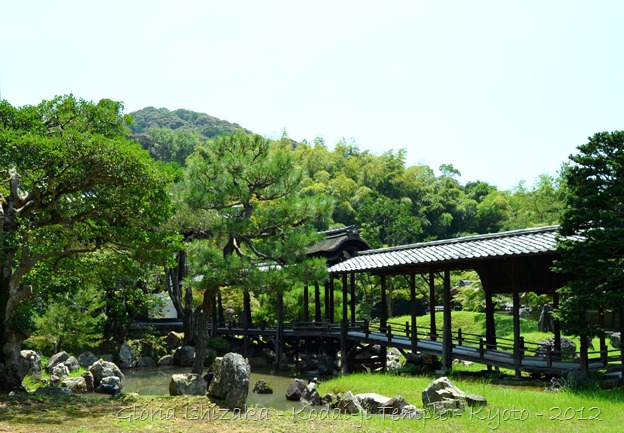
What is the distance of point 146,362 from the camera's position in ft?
79.7

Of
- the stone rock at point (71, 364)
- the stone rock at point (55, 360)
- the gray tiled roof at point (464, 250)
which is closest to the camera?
the gray tiled roof at point (464, 250)

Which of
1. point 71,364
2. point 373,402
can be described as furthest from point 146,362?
point 373,402

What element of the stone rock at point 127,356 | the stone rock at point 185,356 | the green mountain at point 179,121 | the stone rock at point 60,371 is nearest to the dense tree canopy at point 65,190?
the stone rock at point 60,371

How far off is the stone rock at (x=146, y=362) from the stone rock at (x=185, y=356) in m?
1.01

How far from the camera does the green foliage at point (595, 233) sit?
10297mm

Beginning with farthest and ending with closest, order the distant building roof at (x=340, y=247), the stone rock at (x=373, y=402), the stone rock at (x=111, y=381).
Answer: the distant building roof at (x=340, y=247) < the stone rock at (x=111, y=381) < the stone rock at (x=373, y=402)

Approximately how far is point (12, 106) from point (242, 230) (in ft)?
24.8

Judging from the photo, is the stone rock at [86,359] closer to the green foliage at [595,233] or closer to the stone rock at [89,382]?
the stone rock at [89,382]

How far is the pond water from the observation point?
48.7 ft

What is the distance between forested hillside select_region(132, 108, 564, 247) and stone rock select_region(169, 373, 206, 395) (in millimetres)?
28484

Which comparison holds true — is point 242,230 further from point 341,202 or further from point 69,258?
point 341,202

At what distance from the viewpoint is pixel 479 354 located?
576 inches

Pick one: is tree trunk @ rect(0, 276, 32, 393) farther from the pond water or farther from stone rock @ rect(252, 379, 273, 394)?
stone rock @ rect(252, 379, 273, 394)

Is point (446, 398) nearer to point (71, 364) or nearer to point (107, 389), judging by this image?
point (107, 389)
